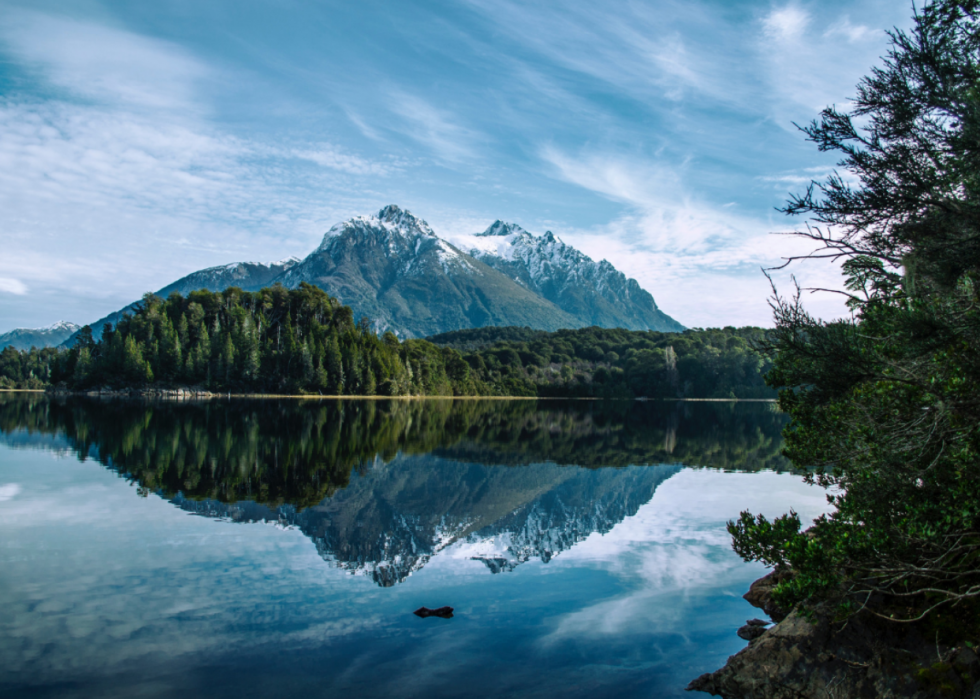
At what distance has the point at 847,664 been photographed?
858cm

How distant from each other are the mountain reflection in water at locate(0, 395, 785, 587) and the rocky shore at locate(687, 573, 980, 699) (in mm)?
7196

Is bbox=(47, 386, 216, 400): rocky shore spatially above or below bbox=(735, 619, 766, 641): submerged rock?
above

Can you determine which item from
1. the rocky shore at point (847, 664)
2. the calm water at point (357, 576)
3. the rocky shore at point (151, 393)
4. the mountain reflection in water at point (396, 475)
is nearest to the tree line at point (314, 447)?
the mountain reflection in water at point (396, 475)

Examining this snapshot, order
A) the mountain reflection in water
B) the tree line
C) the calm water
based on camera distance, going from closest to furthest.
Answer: the calm water, the mountain reflection in water, the tree line

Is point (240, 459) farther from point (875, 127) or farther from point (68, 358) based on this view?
point (68, 358)

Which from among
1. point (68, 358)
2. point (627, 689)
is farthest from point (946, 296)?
point (68, 358)

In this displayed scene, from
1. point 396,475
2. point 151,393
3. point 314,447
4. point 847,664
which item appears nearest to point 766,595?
point 847,664

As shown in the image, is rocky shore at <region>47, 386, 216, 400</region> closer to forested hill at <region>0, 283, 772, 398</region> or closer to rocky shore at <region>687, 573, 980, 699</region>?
forested hill at <region>0, 283, 772, 398</region>

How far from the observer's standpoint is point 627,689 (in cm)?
940

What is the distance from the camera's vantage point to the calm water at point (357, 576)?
9562 mm

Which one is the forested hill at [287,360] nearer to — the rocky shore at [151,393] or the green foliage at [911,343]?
the rocky shore at [151,393]

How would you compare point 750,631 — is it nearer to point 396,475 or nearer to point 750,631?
point 750,631

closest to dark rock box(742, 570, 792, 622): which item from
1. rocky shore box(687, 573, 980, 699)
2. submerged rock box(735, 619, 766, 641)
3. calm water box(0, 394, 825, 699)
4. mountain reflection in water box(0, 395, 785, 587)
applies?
calm water box(0, 394, 825, 699)

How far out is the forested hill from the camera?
119 m
